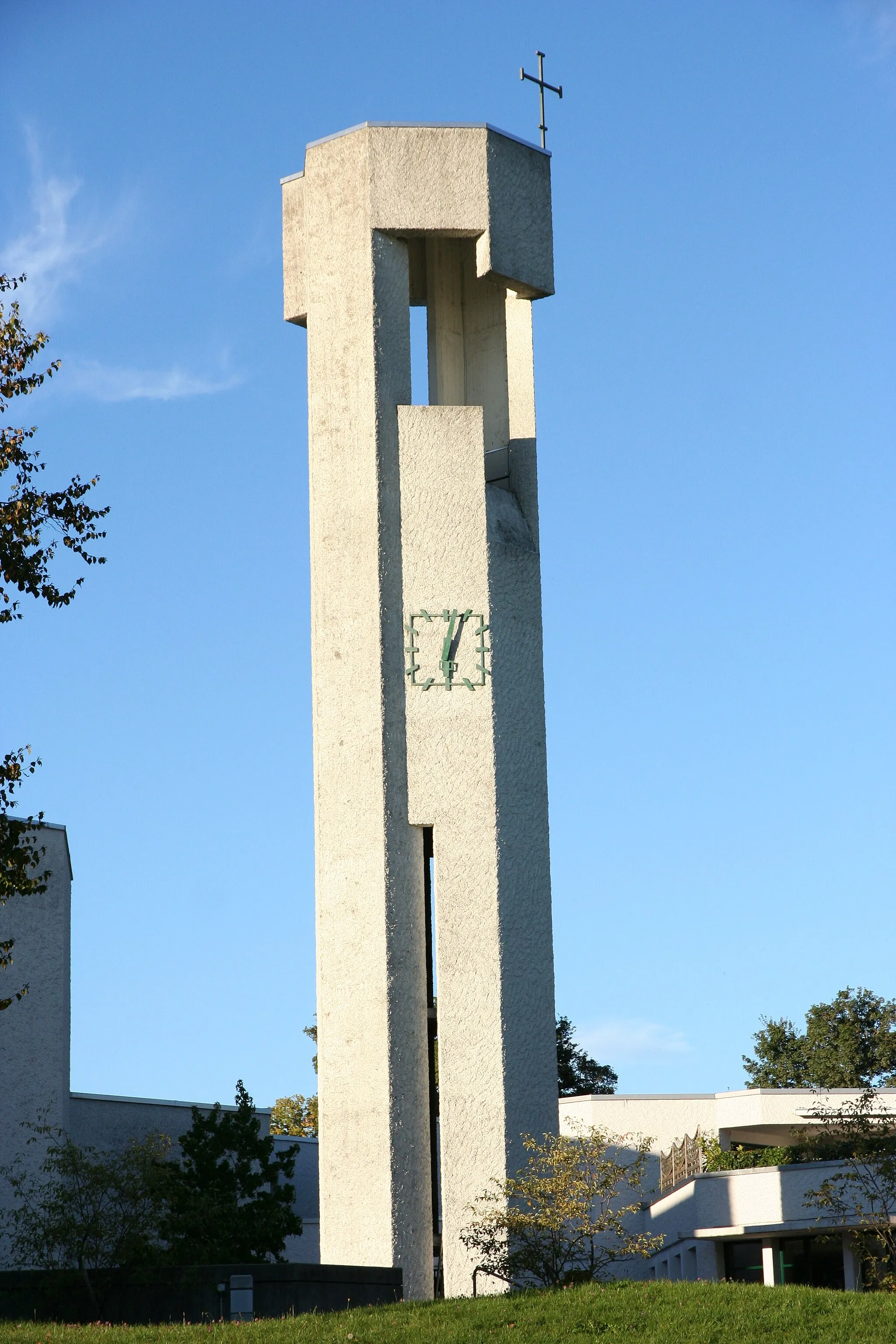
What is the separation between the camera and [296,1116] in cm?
6025

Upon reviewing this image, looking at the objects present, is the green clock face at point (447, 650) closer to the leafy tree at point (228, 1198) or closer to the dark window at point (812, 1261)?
the leafy tree at point (228, 1198)

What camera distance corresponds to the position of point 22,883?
18406 millimetres

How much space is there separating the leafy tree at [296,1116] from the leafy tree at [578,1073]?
8879 mm

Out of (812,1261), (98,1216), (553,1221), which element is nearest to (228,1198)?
(98,1216)

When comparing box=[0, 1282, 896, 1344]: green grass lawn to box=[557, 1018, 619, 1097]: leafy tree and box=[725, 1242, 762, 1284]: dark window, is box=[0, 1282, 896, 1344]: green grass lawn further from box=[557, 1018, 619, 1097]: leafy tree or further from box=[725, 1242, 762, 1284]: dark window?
box=[557, 1018, 619, 1097]: leafy tree

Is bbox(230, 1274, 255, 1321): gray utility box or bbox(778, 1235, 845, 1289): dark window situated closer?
bbox(230, 1274, 255, 1321): gray utility box

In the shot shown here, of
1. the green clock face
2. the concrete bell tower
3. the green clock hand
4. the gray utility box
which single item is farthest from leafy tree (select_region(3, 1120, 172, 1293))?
the green clock hand

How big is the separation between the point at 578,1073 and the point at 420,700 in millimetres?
36732

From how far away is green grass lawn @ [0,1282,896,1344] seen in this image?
637 inches

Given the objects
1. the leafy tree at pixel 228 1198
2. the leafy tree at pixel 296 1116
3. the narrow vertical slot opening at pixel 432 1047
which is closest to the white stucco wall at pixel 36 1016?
the leafy tree at pixel 228 1198

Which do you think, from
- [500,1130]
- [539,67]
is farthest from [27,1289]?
[539,67]

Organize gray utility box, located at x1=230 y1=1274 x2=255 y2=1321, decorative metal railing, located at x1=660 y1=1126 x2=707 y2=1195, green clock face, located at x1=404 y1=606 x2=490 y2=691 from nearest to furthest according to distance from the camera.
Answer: gray utility box, located at x1=230 y1=1274 x2=255 y2=1321
green clock face, located at x1=404 y1=606 x2=490 y2=691
decorative metal railing, located at x1=660 y1=1126 x2=707 y2=1195

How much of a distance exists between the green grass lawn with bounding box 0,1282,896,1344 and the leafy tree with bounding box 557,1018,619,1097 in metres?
37.4

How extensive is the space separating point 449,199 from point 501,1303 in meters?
13.9
